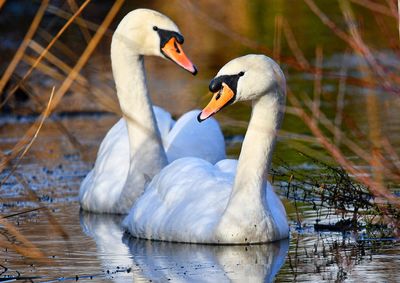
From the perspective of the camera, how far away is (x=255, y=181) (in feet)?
26.4

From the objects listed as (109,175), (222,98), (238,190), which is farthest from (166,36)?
(238,190)

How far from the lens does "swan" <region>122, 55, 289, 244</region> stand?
794 cm

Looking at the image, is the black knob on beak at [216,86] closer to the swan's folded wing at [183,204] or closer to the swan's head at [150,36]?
the swan's folded wing at [183,204]

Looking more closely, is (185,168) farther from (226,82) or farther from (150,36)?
(150,36)

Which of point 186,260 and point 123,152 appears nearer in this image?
point 186,260

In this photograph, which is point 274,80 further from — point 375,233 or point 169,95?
point 169,95

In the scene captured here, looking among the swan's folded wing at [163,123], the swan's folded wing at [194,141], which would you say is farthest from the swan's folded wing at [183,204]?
the swan's folded wing at [163,123]

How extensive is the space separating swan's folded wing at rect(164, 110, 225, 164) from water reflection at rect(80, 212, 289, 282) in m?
2.02

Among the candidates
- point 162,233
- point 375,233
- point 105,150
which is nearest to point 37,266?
point 162,233

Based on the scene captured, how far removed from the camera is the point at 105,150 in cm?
1086

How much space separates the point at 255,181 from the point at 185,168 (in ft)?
2.72

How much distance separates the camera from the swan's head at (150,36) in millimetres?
9797

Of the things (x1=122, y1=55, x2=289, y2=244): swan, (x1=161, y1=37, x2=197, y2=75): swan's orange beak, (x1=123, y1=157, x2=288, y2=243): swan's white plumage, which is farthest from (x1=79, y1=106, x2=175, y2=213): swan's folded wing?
(x1=122, y1=55, x2=289, y2=244): swan

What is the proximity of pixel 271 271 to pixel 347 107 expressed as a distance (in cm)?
749
